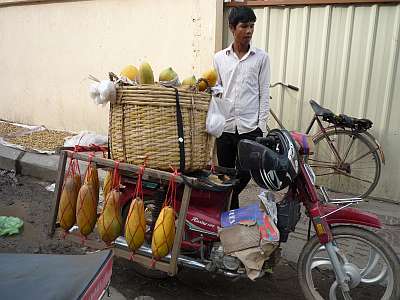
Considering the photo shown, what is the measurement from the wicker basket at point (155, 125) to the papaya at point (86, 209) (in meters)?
0.34

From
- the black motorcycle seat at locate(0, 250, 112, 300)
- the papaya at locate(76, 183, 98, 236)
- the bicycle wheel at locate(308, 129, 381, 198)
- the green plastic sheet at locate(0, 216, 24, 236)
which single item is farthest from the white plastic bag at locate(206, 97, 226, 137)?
the green plastic sheet at locate(0, 216, 24, 236)

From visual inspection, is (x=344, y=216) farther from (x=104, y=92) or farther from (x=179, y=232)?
(x=104, y=92)

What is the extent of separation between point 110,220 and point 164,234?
0.40m

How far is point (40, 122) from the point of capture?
7.91m

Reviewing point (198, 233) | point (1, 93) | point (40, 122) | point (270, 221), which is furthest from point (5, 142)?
point (270, 221)

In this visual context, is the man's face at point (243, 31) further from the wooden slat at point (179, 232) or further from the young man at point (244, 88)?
the wooden slat at point (179, 232)

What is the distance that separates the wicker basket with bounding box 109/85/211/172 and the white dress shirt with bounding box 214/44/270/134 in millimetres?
578

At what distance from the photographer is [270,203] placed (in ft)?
8.79

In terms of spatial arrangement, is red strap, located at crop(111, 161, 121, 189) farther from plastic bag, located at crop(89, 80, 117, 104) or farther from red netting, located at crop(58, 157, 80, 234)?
plastic bag, located at crop(89, 80, 117, 104)

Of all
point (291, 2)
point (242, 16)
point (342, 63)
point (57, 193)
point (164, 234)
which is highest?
point (291, 2)

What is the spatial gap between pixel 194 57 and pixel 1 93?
500 centimetres

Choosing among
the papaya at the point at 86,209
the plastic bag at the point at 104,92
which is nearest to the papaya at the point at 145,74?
the plastic bag at the point at 104,92

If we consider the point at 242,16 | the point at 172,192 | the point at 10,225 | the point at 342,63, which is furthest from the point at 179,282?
the point at 342,63

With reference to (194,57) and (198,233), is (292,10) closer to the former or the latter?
(194,57)
